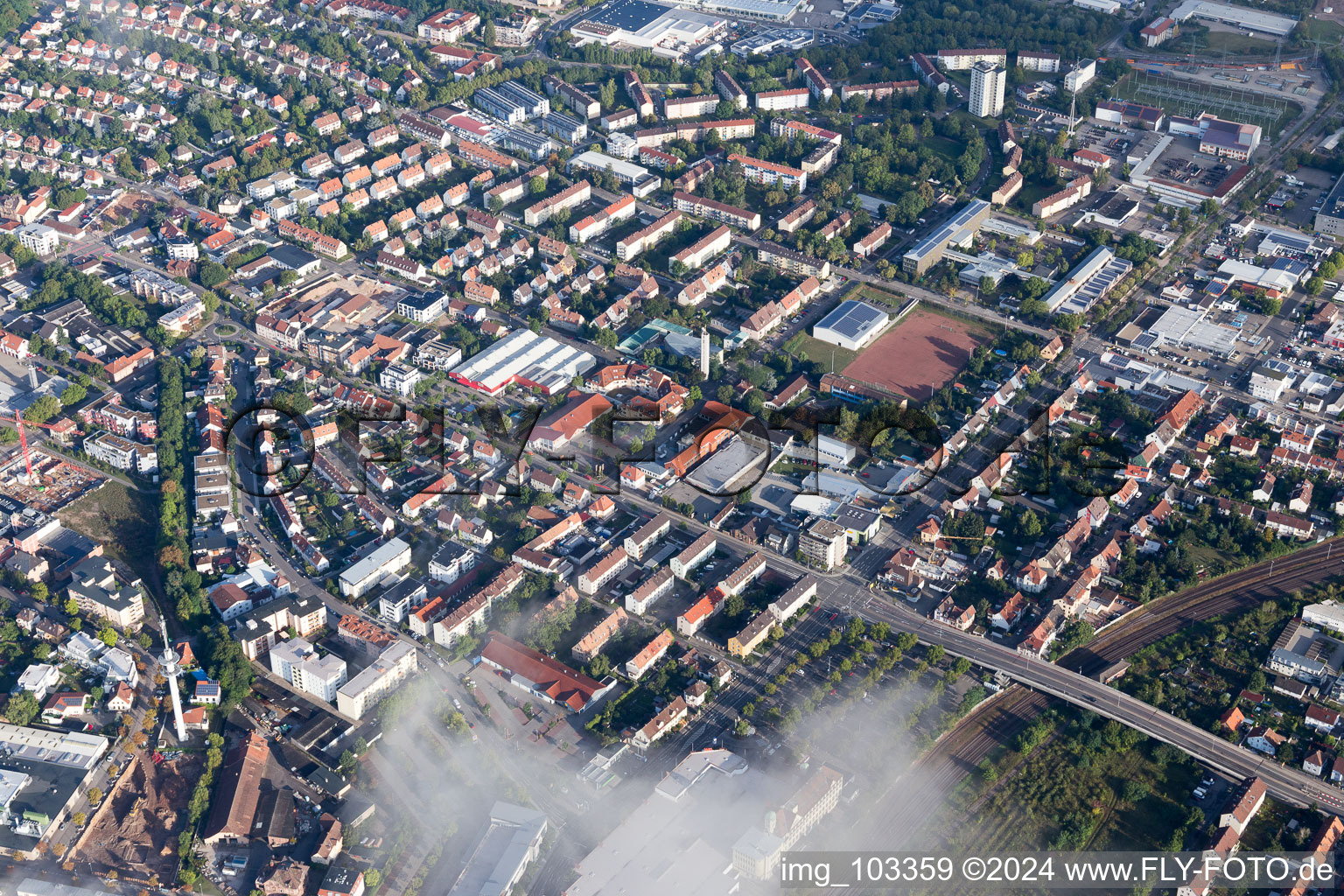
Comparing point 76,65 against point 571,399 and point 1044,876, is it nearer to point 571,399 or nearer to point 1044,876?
point 571,399

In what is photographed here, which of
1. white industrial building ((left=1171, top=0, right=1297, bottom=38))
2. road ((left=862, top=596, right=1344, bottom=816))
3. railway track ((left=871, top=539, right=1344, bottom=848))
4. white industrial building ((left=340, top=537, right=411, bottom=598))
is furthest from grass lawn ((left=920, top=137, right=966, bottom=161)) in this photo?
white industrial building ((left=340, top=537, right=411, bottom=598))

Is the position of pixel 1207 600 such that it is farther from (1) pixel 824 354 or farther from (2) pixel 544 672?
(2) pixel 544 672

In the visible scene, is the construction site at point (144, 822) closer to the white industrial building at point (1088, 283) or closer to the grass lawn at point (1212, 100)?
the white industrial building at point (1088, 283)

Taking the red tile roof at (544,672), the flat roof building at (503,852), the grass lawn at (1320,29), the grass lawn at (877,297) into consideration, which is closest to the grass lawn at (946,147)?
the grass lawn at (877,297)

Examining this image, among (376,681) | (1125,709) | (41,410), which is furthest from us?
(41,410)

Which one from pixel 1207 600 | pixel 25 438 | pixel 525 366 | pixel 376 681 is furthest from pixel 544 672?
pixel 25 438

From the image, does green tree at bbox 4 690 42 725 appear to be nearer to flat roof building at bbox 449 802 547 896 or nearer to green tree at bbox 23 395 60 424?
flat roof building at bbox 449 802 547 896

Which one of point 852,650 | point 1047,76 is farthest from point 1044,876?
point 1047,76
